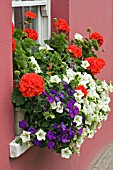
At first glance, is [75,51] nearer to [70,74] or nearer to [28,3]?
[70,74]

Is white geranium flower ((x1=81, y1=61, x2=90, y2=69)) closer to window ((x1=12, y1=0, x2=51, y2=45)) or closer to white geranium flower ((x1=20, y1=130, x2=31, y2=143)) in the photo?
window ((x1=12, y1=0, x2=51, y2=45))

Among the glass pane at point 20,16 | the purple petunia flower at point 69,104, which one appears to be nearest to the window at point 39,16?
the glass pane at point 20,16

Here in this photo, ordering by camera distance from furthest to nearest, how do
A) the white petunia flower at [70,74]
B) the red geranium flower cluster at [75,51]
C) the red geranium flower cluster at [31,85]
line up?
the red geranium flower cluster at [75,51]
the white petunia flower at [70,74]
the red geranium flower cluster at [31,85]

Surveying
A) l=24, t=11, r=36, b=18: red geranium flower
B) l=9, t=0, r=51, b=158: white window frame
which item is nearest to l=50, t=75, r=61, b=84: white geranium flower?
l=24, t=11, r=36, b=18: red geranium flower

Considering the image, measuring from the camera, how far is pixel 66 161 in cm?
439

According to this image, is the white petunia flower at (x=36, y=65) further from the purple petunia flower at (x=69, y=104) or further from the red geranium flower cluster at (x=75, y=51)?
the red geranium flower cluster at (x=75, y=51)

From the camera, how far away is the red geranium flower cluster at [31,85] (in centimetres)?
288

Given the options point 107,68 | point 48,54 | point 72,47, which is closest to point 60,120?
point 48,54

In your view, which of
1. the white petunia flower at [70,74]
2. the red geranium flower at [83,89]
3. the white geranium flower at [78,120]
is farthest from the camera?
the white petunia flower at [70,74]

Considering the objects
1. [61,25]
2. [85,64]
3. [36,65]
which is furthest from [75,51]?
[36,65]

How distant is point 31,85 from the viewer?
2875 millimetres

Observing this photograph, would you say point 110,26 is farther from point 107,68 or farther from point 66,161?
point 66,161

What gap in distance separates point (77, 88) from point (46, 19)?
121 cm

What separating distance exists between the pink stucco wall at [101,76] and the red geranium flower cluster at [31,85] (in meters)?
0.13
